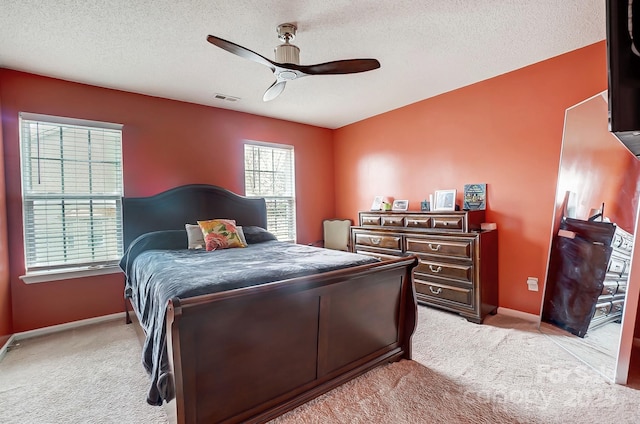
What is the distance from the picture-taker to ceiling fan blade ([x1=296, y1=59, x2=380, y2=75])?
7.03 feet

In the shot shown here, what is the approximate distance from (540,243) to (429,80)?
207cm

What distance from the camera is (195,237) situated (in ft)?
11.1

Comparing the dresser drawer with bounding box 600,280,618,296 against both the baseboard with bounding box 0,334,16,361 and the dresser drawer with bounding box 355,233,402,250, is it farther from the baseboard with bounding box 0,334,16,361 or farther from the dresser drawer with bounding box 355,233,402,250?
the baseboard with bounding box 0,334,16,361

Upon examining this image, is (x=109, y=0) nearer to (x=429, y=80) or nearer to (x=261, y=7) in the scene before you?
(x=261, y=7)

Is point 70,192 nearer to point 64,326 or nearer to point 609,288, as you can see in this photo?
point 64,326

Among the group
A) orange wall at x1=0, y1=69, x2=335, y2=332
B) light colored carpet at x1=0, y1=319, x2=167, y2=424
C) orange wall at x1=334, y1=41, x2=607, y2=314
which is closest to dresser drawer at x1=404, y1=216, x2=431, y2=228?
orange wall at x1=334, y1=41, x2=607, y2=314

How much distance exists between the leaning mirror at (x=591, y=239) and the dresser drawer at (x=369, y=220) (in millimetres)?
1881

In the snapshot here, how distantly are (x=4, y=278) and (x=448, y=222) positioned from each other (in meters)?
4.35

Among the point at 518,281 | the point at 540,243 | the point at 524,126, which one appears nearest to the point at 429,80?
the point at 524,126

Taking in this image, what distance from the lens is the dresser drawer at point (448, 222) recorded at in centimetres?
315

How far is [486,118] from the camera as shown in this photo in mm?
3330

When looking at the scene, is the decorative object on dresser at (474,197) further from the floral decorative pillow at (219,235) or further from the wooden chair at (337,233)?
the floral decorative pillow at (219,235)

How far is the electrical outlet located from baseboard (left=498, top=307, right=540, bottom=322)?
275 mm

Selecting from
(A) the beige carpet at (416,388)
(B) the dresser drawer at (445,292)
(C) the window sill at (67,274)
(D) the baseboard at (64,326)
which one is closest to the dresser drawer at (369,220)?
(B) the dresser drawer at (445,292)
